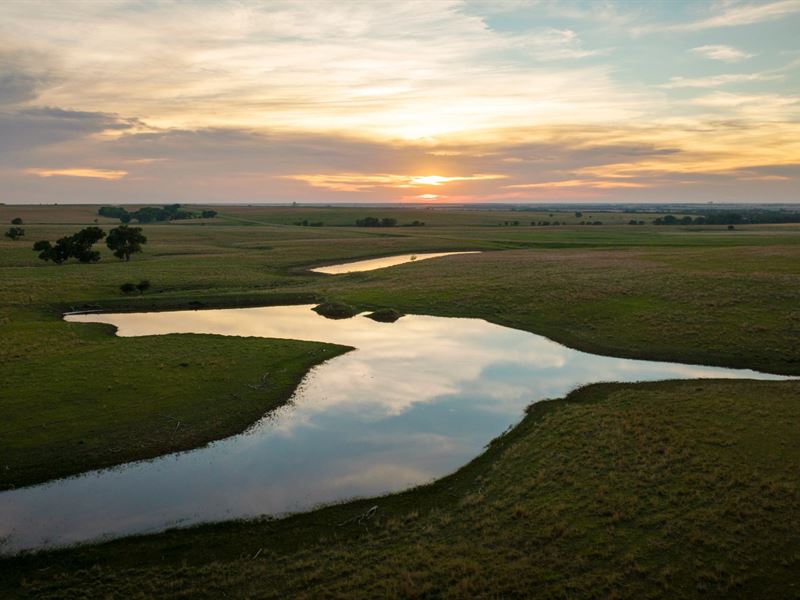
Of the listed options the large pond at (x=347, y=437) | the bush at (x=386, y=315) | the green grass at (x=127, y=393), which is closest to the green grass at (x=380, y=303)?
the green grass at (x=127, y=393)

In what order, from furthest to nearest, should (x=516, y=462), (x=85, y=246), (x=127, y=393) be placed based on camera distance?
(x=85, y=246)
(x=127, y=393)
(x=516, y=462)

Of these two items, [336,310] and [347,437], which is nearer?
[347,437]

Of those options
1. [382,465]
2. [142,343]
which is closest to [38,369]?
[142,343]

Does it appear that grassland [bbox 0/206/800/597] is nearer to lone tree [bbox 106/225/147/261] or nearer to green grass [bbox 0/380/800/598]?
green grass [bbox 0/380/800/598]

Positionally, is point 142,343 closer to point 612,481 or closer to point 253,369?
point 253,369

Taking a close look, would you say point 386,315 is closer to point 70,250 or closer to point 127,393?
point 127,393

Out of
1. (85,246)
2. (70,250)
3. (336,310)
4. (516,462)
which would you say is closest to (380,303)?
(336,310)

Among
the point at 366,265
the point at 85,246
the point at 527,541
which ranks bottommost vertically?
the point at 527,541
